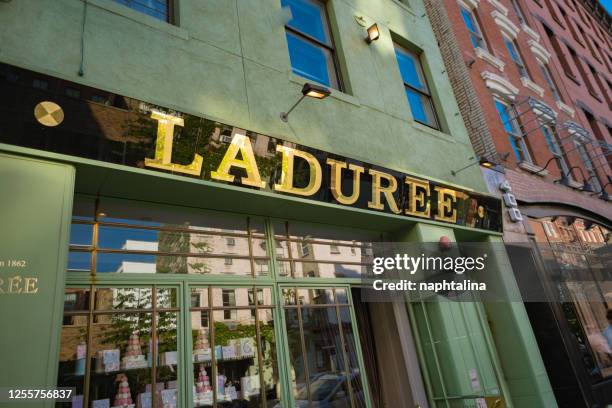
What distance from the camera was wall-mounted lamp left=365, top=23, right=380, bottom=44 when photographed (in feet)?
24.9

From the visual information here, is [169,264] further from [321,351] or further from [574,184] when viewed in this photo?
[574,184]

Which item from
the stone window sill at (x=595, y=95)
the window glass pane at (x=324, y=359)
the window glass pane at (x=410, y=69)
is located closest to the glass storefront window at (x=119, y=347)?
the window glass pane at (x=324, y=359)

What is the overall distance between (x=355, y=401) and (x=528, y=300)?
4.64 m

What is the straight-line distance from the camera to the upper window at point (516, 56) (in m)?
13.4

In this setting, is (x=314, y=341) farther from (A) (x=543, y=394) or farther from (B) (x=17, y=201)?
(A) (x=543, y=394)

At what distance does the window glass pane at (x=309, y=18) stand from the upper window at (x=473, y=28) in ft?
19.1

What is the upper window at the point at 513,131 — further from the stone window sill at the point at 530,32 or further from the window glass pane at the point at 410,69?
the stone window sill at the point at 530,32

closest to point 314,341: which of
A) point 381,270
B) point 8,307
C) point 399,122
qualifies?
point 381,270

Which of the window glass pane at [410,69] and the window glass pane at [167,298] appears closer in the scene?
the window glass pane at [167,298]

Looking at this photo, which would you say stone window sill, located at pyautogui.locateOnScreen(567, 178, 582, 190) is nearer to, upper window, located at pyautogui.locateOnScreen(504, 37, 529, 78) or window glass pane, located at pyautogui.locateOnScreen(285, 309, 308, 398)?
upper window, located at pyautogui.locateOnScreen(504, 37, 529, 78)

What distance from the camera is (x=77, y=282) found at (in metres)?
3.88

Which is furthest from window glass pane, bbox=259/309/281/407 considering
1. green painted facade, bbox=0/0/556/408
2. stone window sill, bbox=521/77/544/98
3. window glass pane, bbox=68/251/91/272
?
stone window sill, bbox=521/77/544/98

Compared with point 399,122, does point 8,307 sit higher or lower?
lower

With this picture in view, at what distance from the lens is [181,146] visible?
4.32 meters
